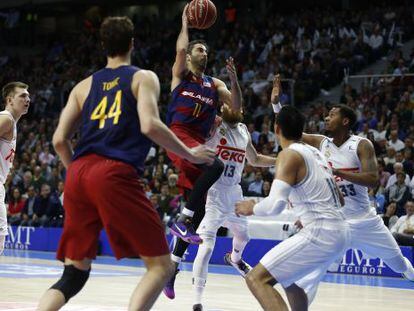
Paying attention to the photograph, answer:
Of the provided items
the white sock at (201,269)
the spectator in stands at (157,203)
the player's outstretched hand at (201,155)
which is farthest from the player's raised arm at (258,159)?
the spectator in stands at (157,203)

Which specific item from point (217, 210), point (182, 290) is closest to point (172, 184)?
point (182, 290)

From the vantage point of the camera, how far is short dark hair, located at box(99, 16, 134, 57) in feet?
18.7

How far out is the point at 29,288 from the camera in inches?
424

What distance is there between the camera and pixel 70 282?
18.9ft

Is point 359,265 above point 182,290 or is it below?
below

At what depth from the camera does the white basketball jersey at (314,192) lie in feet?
20.5

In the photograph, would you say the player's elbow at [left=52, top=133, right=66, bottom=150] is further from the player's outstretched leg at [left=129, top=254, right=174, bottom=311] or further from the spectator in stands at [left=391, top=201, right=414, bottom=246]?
the spectator in stands at [left=391, top=201, right=414, bottom=246]

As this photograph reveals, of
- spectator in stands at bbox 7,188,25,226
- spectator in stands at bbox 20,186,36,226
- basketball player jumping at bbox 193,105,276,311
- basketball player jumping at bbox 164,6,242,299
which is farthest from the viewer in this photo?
spectator in stands at bbox 7,188,25,226

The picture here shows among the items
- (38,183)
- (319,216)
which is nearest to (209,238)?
(319,216)

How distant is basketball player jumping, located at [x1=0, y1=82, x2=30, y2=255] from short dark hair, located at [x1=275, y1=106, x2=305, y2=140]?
11.7ft

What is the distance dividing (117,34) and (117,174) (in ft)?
3.15

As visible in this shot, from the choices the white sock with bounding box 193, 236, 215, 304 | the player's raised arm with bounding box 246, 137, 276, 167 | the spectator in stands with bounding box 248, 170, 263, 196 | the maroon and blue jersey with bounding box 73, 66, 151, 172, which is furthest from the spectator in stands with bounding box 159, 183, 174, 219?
the maroon and blue jersey with bounding box 73, 66, 151, 172

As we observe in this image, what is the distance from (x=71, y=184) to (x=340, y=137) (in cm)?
356

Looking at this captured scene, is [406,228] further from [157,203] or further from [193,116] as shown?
[193,116]
